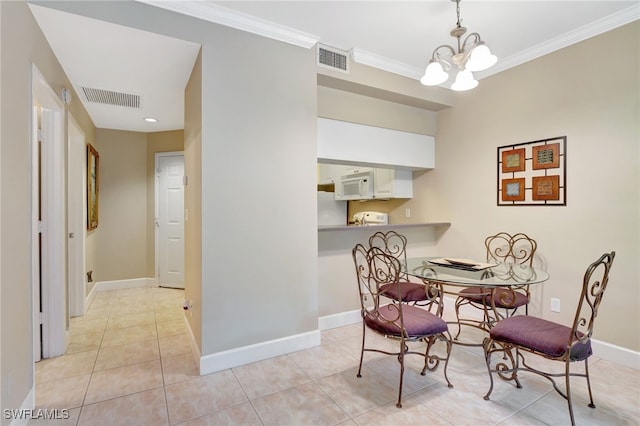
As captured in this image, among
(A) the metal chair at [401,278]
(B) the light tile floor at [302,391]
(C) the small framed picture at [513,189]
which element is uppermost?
(C) the small framed picture at [513,189]

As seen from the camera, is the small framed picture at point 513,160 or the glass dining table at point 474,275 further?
the small framed picture at point 513,160

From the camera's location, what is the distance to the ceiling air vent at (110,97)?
3.12 meters

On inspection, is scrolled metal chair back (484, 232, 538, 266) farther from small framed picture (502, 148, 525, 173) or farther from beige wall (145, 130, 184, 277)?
beige wall (145, 130, 184, 277)

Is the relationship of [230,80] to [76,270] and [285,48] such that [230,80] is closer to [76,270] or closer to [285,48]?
[285,48]

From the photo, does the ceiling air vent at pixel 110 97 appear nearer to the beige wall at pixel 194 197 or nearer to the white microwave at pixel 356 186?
the beige wall at pixel 194 197

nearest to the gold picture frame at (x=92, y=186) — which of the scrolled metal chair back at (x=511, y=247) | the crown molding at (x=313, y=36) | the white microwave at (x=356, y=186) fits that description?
the crown molding at (x=313, y=36)

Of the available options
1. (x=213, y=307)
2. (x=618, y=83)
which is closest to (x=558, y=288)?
(x=618, y=83)

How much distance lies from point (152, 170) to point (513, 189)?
4.89m

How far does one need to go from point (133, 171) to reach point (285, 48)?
341 centimetres

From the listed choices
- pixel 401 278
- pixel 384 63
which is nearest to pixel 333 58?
pixel 384 63

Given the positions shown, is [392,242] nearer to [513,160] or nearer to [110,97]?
[513,160]

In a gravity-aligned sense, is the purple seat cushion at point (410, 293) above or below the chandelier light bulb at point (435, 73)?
below

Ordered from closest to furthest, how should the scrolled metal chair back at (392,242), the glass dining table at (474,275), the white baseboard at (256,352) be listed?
the glass dining table at (474,275)
the white baseboard at (256,352)
the scrolled metal chair back at (392,242)

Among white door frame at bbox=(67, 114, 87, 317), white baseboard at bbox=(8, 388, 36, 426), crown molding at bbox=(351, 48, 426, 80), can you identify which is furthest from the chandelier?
white door frame at bbox=(67, 114, 87, 317)
